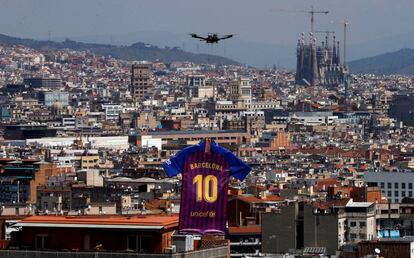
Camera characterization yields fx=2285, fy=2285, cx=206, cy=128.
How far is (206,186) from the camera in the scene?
840 inches

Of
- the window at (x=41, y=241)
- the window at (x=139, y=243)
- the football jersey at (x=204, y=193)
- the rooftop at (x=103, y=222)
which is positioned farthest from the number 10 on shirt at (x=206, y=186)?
the window at (x=41, y=241)

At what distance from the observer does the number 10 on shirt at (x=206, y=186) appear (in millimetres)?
21312

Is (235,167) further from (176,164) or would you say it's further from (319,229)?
(319,229)

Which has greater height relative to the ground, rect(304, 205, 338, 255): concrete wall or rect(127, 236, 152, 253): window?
rect(127, 236, 152, 253): window

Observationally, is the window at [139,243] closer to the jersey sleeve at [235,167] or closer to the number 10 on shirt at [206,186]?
the number 10 on shirt at [206,186]

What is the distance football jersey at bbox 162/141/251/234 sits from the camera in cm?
2134

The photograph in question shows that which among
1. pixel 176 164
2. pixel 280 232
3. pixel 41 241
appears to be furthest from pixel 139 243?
pixel 280 232

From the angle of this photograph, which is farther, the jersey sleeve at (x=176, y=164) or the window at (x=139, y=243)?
the jersey sleeve at (x=176, y=164)

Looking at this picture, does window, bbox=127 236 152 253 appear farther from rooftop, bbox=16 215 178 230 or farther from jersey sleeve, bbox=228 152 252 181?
jersey sleeve, bbox=228 152 252 181

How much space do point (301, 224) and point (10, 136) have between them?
112242 mm

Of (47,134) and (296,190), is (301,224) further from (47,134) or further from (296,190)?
(47,134)

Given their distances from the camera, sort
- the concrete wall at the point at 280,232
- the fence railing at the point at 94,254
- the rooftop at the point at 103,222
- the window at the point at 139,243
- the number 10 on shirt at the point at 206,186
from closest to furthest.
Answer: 1. the fence railing at the point at 94,254
2. the window at the point at 139,243
3. the rooftop at the point at 103,222
4. the number 10 on shirt at the point at 206,186
5. the concrete wall at the point at 280,232

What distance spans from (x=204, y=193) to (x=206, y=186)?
0.07 meters

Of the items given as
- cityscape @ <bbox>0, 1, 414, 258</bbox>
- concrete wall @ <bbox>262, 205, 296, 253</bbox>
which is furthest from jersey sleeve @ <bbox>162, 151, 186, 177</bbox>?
concrete wall @ <bbox>262, 205, 296, 253</bbox>
